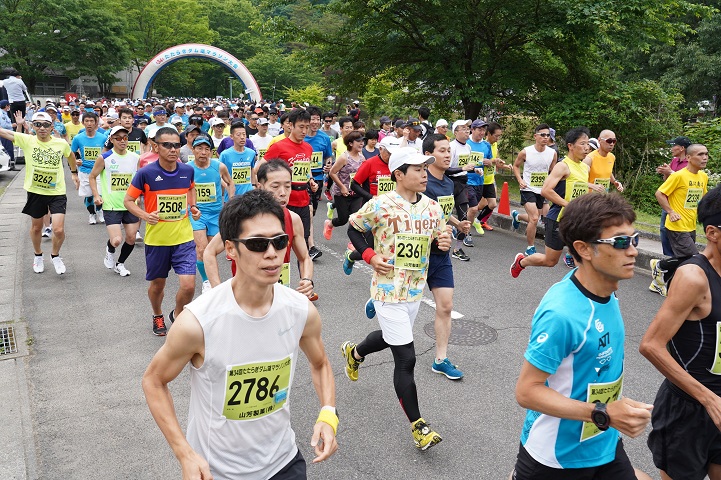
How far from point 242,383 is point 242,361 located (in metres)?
0.09

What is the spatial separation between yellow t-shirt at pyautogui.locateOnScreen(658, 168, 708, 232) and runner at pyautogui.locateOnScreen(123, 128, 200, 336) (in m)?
5.55

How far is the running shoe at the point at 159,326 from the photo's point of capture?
233 inches

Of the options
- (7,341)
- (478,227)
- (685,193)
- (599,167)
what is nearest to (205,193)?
(7,341)

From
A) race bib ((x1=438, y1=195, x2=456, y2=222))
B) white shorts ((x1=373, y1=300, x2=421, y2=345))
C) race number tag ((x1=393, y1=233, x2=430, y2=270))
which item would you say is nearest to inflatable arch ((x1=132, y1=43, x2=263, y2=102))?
race bib ((x1=438, y1=195, x2=456, y2=222))

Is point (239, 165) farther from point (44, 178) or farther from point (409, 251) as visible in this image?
point (409, 251)

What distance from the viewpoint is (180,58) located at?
132 feet

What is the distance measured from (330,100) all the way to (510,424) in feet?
113

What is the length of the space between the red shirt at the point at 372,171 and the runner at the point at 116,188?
3.05 m

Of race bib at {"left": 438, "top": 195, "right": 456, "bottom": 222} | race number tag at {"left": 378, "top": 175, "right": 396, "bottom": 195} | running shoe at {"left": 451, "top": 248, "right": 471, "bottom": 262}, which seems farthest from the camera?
running shoe at {"left": 451, "top": 248, "right": 471, "bottom": 262}

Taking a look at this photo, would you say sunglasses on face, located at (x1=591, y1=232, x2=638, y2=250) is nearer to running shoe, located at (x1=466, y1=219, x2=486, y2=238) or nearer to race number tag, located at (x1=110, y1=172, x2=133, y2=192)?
race number tag, located at (x1=110, y1=172, x2=133, y2=192)

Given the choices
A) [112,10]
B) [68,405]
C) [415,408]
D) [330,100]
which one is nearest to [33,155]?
[68,405]

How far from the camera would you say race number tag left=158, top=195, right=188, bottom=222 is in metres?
5.80

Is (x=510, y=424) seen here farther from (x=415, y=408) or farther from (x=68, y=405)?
(x=68, y=405)

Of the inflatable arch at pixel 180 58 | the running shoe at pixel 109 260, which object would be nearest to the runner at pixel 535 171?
the running shoe at pixel 109 260
